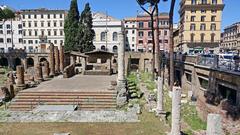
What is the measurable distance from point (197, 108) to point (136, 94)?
5201 millimetres

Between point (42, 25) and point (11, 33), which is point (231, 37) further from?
point (11, 33)

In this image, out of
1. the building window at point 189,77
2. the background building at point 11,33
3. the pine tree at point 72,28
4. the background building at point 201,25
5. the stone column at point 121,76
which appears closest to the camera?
the stone column at point 121,76

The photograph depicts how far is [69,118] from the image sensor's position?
Result: 45.8ft

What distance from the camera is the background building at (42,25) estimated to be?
71750mm

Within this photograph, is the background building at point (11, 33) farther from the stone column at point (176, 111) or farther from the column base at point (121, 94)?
the stone column at point (176, 111)

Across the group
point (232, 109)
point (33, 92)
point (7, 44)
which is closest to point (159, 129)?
point (232, 109)

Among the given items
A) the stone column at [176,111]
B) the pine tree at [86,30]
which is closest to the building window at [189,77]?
the stone column at [176,111]

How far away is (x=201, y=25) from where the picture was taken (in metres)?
55.1

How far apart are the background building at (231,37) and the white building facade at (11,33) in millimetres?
70098

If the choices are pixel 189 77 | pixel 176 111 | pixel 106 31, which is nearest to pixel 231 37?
pixel 106 31

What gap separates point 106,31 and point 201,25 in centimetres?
2593

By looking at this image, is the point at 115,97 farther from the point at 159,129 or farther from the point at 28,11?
the point at 28,11

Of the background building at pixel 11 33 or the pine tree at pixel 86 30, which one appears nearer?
the pine tree at pixel 86 30

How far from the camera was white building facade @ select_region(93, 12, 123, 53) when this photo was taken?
65125 millimetres
